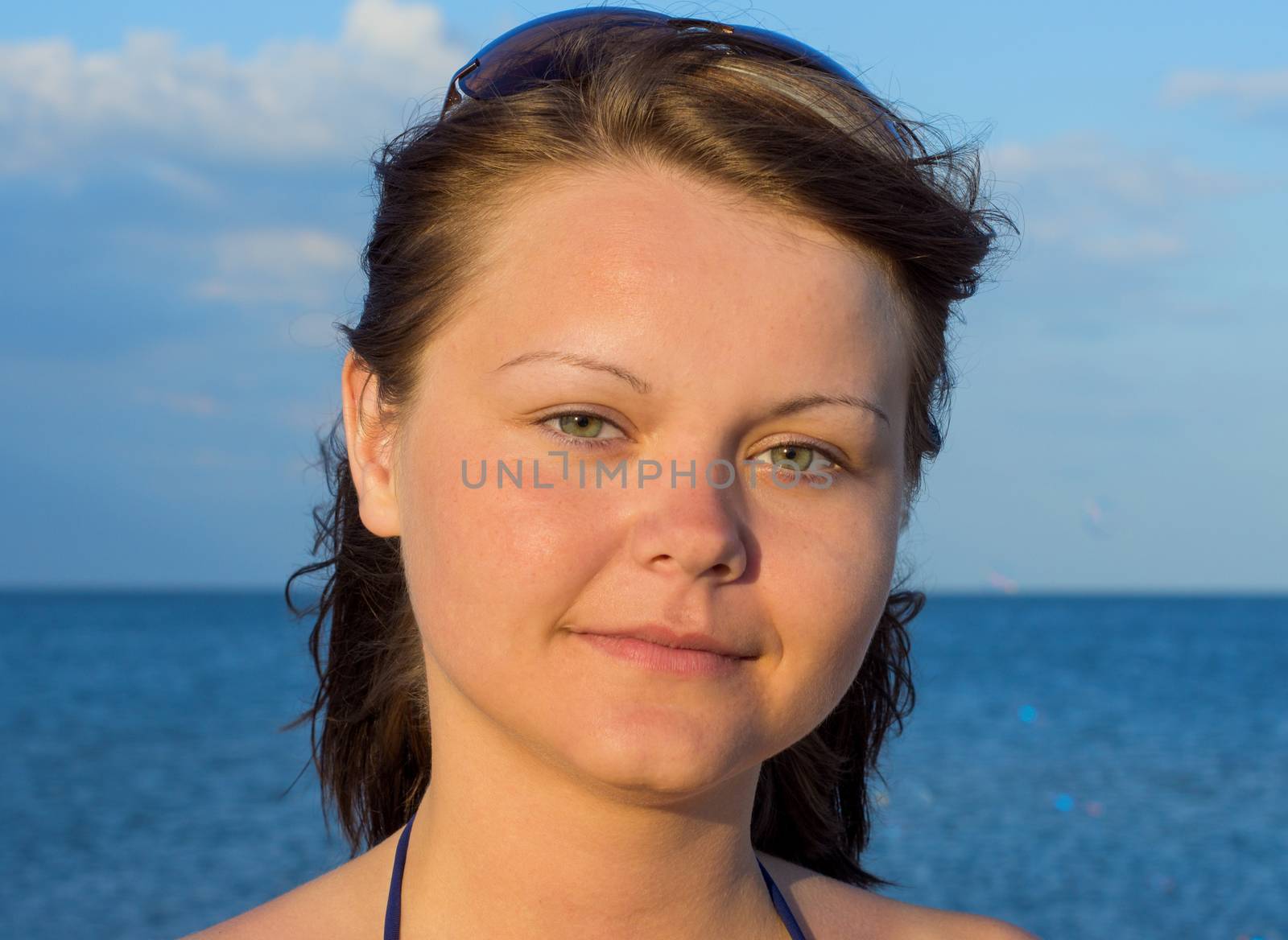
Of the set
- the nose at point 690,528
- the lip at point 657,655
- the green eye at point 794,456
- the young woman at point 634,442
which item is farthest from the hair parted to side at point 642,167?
the lip at point 657,655

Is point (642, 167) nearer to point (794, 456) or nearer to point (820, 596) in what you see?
point (794, 456)

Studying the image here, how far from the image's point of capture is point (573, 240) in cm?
189

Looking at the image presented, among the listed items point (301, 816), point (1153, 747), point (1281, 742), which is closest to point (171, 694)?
point (301, 816)

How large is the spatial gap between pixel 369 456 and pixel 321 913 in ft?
2.61

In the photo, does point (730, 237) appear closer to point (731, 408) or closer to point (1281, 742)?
point (731, 408)

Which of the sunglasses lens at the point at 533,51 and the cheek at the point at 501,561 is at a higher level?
the sunglasses lens at the point at 533,51

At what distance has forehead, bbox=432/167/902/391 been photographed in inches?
70.6

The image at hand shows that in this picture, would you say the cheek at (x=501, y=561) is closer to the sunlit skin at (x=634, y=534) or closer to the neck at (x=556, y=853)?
the sunlit skin at (x=634, y=534)

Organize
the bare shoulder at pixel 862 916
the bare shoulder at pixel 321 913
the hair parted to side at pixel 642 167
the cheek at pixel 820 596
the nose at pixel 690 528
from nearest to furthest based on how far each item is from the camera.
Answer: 1. the nose at pixel 690 528
2. the cheek at pixel 820 596
3. the hair parted to side at pixel 642 167
4. the bare shoulder at pixel 321 913
5. the bare shoulder at pixel 862 916

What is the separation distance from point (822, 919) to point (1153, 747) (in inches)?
1055

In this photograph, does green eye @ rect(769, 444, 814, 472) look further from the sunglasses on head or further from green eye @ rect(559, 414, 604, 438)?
the sunglasses on head

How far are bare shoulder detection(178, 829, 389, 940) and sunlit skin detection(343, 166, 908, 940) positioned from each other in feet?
0.33

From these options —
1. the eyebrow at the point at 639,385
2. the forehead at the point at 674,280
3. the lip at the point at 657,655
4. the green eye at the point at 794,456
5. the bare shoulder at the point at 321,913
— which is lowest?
the bare shoulder at the point at 321,913

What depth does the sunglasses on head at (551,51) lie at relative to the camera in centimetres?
216
